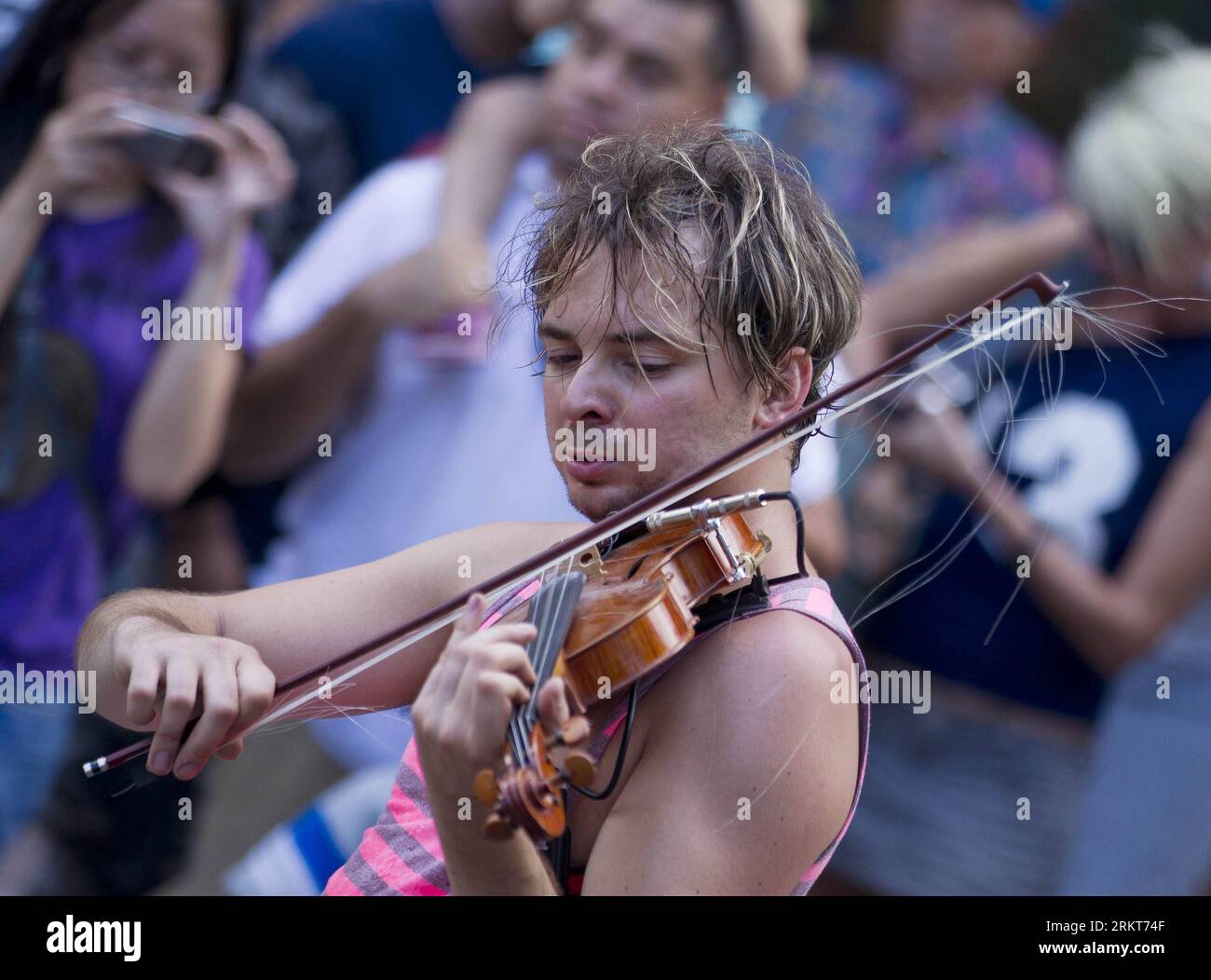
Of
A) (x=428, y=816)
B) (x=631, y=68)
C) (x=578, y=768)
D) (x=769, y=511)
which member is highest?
(x=631, y=68)

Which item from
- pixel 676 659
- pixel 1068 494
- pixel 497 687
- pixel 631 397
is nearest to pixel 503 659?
pixel 497 687

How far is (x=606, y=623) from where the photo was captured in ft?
4.65

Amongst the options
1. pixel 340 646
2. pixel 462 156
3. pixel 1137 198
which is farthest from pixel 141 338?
pixel 1137 198

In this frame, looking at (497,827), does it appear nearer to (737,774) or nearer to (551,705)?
(551,705)

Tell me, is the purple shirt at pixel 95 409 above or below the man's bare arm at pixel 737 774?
above

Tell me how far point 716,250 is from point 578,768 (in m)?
0.58

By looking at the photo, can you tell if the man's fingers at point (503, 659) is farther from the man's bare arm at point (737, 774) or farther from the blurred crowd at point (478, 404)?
the blurred crowd at point (478, 404)

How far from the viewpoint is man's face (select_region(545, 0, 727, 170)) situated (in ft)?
9.84

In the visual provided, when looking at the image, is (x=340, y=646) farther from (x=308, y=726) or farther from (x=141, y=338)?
(x=308, y=726)

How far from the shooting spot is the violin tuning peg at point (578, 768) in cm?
131

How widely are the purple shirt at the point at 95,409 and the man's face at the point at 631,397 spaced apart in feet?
5.28

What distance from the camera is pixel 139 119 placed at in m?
2.98

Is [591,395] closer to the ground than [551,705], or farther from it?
farther from it

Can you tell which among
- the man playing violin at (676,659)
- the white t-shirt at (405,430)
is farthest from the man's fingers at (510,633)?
the white t-shirt at (405,430)
